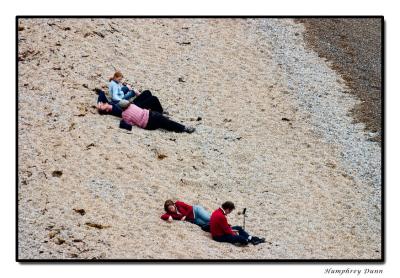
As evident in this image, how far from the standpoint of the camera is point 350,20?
76.6ft

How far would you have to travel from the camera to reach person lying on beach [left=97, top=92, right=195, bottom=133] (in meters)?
17.2

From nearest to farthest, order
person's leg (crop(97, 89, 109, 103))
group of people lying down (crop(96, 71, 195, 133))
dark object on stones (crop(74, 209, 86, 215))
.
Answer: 1. dark object on stones (crop(74, 209, 86, 215))
2. group of people lying down (crop(96, 71, 195, 133))
3. person's leg (crop(97, 89, 109, 103))

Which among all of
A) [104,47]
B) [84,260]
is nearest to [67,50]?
[104,47]

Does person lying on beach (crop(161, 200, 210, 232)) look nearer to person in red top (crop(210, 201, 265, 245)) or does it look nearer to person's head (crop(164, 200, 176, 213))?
person's head (crop(164, 200, 176, 213))

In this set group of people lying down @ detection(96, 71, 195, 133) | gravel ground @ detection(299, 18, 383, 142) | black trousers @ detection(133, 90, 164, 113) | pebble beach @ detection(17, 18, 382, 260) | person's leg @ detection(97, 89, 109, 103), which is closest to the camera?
pebble beach @ detection(17, 18, 382, 260)

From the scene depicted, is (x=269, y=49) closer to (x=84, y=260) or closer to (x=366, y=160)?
(x=366, y=160)

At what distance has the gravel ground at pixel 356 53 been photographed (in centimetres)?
1992

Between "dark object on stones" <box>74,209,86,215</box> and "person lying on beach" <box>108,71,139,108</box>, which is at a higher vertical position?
"person lying on beach" <box>108,71,139,108</box>

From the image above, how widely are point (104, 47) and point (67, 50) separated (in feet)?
3.39

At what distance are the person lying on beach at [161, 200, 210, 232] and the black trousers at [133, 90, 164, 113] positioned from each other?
3347mm

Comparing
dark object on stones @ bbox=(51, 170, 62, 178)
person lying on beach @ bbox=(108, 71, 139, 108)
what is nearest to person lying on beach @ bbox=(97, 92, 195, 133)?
person lying on beach @ bbox=(108, 71, 139, 108)

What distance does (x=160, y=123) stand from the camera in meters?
17.4

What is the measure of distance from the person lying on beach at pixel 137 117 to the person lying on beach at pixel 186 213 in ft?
9.09

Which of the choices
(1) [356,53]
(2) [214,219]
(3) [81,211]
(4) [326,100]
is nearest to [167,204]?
(2) [214,219]
